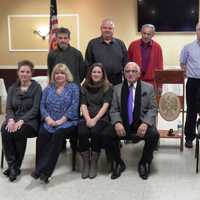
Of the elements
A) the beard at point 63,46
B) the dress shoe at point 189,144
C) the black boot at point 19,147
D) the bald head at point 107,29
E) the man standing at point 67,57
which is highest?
the bald head at point 107,29

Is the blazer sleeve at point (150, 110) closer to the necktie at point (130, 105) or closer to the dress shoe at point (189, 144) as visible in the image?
the necktie at point (130, 105)

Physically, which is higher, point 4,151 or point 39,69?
point 39,69

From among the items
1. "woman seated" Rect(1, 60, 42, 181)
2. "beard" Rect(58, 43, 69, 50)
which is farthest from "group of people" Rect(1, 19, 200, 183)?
"beard" Rect(58, 43, 69, 50)

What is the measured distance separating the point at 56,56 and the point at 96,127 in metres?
1.03

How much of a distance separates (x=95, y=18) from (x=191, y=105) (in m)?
3.05

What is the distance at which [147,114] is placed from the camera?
3793 mm

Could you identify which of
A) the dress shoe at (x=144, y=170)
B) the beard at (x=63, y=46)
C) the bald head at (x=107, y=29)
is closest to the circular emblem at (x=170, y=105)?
the dress shoe at (x=144, y=170)

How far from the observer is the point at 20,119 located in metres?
3.82

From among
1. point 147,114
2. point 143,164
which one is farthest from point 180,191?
point 147,114

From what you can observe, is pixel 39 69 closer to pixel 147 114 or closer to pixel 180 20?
pixel 180 20

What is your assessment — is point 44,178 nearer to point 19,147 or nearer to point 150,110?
point 19,147

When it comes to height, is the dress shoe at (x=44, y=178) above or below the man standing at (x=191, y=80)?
below

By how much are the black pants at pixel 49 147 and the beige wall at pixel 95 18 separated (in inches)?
138

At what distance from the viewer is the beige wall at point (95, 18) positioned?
6.77m
